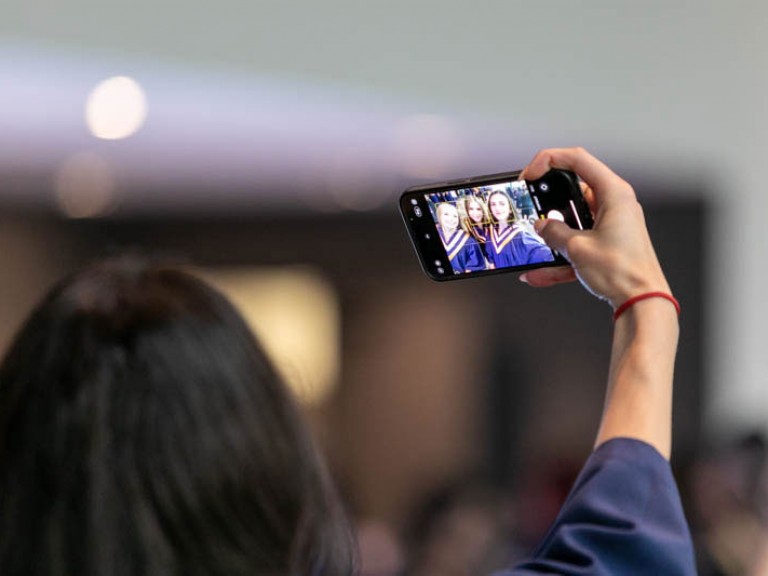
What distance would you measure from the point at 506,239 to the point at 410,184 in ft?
15.8

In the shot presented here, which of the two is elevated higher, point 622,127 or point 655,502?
point 622,127

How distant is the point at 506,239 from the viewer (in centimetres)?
113

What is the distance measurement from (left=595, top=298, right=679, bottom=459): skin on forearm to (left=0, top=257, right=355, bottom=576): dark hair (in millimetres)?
243

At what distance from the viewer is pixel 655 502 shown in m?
0.91

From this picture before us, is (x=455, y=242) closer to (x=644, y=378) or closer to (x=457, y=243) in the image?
(x=457, y=243)

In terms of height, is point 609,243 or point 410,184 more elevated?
point 410,184

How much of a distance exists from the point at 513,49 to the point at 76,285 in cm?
433

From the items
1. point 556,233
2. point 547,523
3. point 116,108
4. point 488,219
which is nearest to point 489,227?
point 488,219

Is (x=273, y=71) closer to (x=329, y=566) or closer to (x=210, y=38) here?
(x=210, y=38)

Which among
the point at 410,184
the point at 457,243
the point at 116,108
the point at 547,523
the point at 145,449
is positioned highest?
the point at 116,108

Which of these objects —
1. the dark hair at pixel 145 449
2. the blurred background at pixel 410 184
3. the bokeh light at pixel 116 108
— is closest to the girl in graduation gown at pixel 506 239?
the dark hair at pixel 145 449

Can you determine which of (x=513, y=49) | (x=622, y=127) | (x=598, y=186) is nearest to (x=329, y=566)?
(x=598, y=186)

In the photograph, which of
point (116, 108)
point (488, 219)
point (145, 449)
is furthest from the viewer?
point (116, 108)

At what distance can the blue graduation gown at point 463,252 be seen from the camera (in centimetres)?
115
